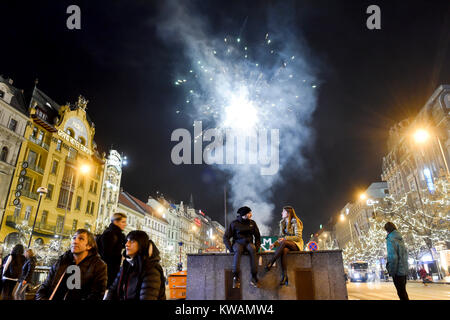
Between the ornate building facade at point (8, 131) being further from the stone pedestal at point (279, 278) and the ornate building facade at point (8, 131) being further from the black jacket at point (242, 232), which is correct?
the black jacket at point (242, 232)

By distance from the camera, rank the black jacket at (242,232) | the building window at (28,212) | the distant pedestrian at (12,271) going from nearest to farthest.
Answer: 1. the black jacket at (242,232)
2. the distant pedestrian at (12,271)
3. the building window at (28,212)

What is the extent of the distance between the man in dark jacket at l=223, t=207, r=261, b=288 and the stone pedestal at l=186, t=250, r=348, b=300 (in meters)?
0.29

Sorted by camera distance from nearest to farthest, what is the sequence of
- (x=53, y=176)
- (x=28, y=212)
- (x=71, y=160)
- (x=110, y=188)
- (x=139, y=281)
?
(x=139, y=281)
(x=28, y=212)
(x=53, y=176)
(x=71, y=160)
(x=110, y=188)

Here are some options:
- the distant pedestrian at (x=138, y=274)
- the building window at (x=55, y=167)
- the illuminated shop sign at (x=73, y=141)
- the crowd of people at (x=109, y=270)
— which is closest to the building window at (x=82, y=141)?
the illuminated shop sign at (x=73, y=141)

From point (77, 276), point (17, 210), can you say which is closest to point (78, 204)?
point (17, 210)

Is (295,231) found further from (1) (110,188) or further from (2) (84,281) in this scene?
(1) (110,188)

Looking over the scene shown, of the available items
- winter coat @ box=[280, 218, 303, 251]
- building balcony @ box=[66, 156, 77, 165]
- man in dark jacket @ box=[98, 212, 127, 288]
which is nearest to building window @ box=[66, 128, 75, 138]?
building balcony @ box=[66, 156, 77, 165]

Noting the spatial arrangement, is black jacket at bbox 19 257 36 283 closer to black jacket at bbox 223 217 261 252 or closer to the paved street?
black jacket at bbox 223 217 261 252

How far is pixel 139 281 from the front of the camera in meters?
3.41

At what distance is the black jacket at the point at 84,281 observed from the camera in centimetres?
353

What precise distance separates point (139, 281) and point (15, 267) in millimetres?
7319

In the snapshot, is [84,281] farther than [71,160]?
No
